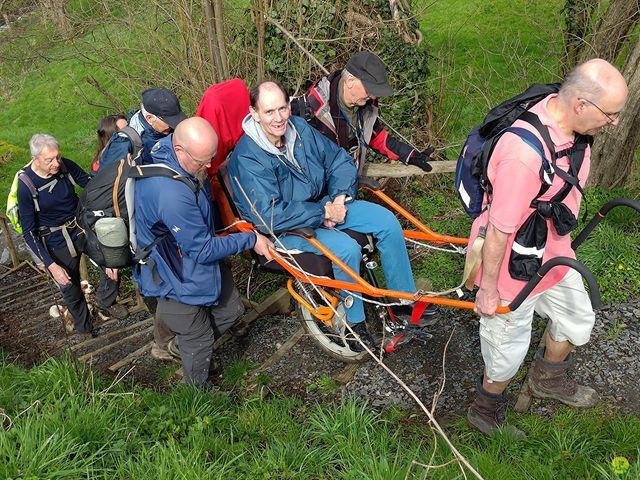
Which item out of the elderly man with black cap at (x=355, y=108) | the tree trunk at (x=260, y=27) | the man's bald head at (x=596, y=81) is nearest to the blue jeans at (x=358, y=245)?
the elderly man with black cap at (x=355, y=108)

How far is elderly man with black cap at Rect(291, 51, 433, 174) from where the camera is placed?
3.94 meters

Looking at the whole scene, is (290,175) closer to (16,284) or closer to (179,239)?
(179,239)

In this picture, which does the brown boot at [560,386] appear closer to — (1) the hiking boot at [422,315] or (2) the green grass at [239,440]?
(2) the green grass at [239,440]

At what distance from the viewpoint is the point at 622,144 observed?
566 cm

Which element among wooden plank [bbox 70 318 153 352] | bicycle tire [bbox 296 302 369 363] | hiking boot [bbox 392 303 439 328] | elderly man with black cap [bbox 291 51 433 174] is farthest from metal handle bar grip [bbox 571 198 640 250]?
wooden plank [bbox 70 318 153 352]

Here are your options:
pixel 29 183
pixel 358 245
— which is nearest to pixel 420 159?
pixel 358 245

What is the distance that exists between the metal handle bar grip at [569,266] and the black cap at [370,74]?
171 cm

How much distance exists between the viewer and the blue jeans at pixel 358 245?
389 cm

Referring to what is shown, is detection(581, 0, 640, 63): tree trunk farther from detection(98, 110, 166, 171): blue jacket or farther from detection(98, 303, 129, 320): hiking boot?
detection(98, 303, 129, 320): hiking boot

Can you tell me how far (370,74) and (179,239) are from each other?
1761 mm

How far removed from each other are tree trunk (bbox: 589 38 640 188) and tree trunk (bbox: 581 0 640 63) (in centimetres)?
62

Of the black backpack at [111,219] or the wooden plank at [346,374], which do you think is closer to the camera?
the black backpack at [111,219]

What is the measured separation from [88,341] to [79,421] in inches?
116

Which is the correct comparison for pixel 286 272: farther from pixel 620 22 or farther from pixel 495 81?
pixel 495 81
